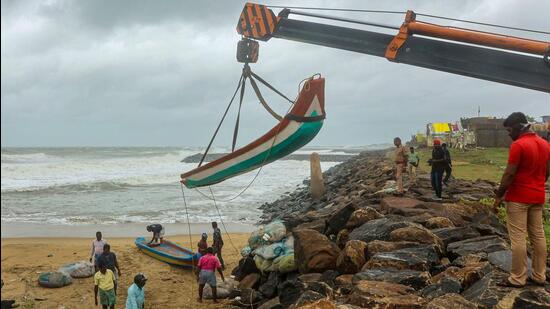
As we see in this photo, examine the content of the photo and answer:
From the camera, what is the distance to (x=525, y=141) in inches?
198

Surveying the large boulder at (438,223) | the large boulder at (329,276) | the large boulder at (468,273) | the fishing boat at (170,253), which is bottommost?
the fishing boat at (170,253)

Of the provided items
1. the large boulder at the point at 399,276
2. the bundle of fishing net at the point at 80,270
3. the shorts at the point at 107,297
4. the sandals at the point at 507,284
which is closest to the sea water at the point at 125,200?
the bundle of fishing net at the point at 80,270

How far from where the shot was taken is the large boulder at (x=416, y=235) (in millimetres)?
7574

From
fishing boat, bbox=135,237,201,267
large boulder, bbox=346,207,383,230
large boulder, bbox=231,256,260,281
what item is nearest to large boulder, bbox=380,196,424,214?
large boulder, bbox=346,207,383,230

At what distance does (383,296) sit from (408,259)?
1.48m

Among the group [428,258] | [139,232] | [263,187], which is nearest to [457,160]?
[263,187]

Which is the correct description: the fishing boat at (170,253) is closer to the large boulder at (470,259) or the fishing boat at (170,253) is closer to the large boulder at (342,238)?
the large boulder at (342,238)

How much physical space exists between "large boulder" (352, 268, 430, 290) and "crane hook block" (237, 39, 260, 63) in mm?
4375

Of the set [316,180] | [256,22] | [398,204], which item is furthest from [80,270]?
[316,180]

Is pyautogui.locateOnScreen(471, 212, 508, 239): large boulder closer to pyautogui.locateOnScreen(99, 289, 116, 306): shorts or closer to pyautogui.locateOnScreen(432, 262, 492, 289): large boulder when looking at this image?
pyautogui.locateOnScreen(432, 262, 492, 289): large boulder

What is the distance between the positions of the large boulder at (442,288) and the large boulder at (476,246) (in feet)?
4.90

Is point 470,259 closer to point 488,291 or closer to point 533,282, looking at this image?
point 533,282

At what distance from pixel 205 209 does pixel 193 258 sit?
1102cm

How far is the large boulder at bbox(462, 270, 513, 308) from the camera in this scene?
5.03m
